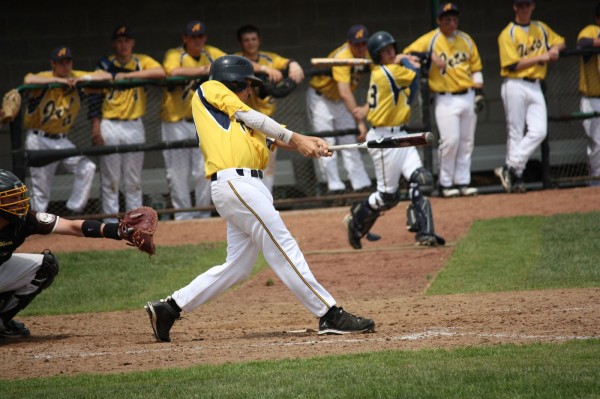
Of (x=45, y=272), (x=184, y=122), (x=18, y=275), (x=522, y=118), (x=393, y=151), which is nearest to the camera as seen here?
(x=18, y=275)

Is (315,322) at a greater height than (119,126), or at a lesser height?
lesser

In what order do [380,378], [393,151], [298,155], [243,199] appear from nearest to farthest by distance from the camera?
1. [380,378]
2. [243,199]
3. [393,151]
4. [298,155]

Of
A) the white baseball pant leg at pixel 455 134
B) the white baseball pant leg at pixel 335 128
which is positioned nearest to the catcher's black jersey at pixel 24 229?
the white baseball pant leg at pixel 335 128

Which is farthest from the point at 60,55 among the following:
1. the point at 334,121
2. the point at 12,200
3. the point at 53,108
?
the point at 12,200

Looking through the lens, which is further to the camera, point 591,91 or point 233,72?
point 591,91

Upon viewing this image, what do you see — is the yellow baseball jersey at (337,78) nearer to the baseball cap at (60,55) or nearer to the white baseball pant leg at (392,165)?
the white baseball pant leg at (392,165)

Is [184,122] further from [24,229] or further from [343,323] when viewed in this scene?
[343,323]

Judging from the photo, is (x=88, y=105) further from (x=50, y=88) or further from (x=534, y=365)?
(x=534, y=365)

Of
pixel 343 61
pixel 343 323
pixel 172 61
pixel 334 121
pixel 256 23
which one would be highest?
pixel 256 23

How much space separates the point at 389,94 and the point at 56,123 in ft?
13.2

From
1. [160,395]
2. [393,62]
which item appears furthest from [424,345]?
[393,62]

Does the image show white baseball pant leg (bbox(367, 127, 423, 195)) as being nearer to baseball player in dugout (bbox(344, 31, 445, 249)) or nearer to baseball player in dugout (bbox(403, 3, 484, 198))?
baseball player in dugout (bbox(344, 31, 445, 249))

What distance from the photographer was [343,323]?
6691 millimetres

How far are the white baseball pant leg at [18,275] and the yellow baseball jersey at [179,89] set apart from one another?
200 inches
